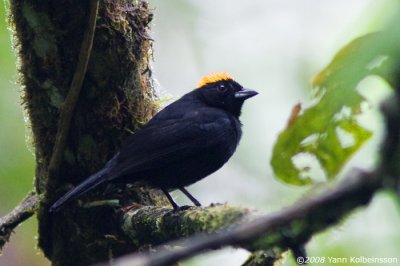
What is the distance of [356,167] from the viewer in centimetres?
64

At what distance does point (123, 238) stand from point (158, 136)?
725 millimetres

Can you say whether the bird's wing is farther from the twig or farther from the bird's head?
the bird's head

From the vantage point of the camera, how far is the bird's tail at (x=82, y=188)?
329 centimetres

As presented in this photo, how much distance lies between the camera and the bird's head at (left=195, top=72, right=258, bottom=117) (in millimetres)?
4770

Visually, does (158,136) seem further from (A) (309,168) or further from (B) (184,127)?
(A) (309,168)

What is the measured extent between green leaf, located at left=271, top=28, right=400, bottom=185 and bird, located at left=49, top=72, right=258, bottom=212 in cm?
197

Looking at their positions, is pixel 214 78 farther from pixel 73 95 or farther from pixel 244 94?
pixel 73 95

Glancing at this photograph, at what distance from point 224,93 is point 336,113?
147 inches

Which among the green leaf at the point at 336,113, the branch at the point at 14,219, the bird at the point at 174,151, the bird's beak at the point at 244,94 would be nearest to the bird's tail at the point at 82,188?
the bird at the point at 174,151

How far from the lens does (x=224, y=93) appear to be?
4.82m

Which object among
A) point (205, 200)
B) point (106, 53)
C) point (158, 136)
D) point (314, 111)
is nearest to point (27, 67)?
point (106, 53)

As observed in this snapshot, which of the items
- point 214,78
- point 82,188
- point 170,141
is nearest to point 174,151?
point 170,141

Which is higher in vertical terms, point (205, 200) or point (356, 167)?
point (205, 200)

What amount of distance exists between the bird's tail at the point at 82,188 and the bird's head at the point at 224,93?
5.17ft
